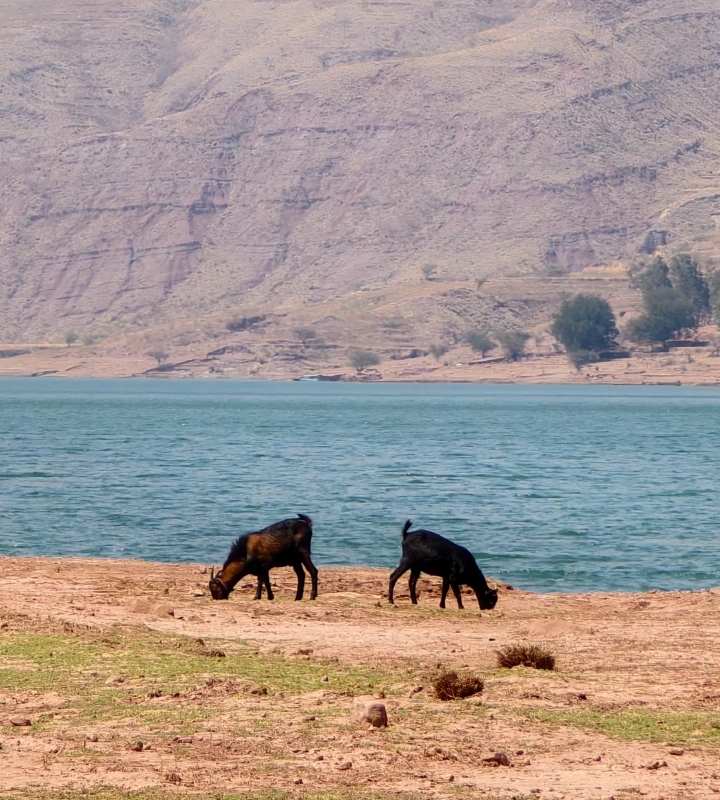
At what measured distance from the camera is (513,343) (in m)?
182

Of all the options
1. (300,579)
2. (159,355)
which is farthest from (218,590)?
(159,355)

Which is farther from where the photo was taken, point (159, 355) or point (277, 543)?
point (159, 355)

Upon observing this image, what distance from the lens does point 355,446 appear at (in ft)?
244

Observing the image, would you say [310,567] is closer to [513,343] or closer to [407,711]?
[407,711]

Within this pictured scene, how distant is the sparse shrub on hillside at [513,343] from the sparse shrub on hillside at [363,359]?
50.1 feet

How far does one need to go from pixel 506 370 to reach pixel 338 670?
170004mm

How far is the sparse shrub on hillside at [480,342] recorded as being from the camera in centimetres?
17912

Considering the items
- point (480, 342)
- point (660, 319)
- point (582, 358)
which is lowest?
point (582, 358)

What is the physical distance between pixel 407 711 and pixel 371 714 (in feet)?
2.45

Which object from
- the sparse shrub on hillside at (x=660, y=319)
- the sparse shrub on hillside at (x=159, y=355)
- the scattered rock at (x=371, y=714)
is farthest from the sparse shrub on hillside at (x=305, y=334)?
the scattered rock at (x=371, y=714)

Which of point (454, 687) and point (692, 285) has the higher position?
point (692, 285)

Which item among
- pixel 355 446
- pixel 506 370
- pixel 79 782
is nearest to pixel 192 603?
pixel 79 782

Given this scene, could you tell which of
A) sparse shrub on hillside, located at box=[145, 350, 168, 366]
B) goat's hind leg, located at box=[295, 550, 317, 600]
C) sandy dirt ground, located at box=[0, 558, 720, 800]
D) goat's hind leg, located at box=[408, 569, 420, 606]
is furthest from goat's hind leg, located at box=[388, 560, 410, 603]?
sparse shrub on hillside, located at box=[145, 350, 168, 366]

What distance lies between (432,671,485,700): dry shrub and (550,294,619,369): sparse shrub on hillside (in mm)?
158126
